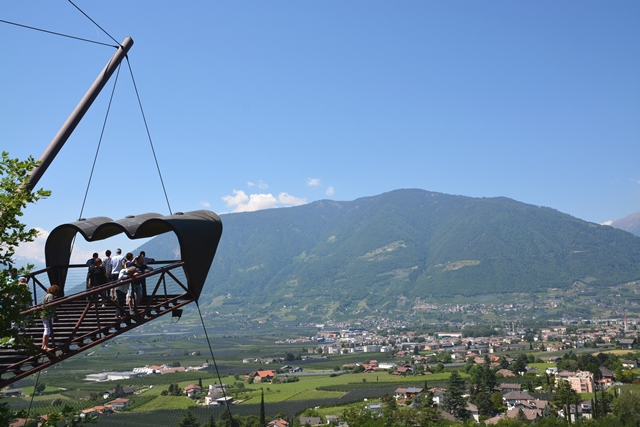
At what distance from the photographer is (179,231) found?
9492 mm

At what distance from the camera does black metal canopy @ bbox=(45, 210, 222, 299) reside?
9.70 m

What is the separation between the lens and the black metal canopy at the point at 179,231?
9695mm

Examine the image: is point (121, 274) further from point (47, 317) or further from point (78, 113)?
point (78, 113)

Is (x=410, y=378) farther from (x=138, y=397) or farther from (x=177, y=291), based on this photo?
(x=177, y=291)

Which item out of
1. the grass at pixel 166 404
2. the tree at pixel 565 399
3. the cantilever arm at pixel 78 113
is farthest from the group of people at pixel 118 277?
the grass at pixel 166 404

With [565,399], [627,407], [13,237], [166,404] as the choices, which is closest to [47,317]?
[13,237]

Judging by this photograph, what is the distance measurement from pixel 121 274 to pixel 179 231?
1.29m

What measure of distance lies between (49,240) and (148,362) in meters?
137

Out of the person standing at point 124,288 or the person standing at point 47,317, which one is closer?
the person standing at point 47,317

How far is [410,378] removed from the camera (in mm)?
95938

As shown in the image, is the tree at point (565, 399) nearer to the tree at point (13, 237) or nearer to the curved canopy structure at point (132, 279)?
the curved canopy structure at point (132, 279)

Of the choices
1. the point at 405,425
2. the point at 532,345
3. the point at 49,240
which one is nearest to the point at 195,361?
the point at 532,345

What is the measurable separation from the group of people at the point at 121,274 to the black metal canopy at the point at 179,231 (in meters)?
0.51

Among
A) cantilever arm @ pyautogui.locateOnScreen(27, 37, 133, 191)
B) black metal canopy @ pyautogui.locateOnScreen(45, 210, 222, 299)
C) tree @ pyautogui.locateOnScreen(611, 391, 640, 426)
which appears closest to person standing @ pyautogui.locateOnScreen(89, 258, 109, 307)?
black metal canopy @ pyautogui.locateOnScreen(45, 210, 222, 299)
